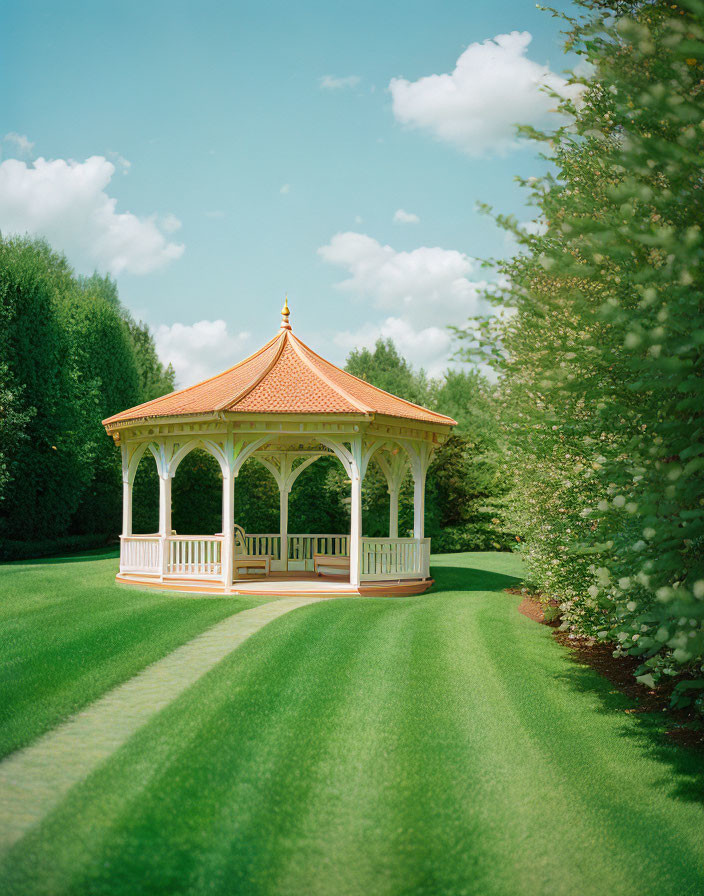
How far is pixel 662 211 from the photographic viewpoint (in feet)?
17.5

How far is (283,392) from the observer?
1602 cm

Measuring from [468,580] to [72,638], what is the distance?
38.5ft

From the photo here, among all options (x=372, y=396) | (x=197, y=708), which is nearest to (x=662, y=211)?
(x=197, y=708)

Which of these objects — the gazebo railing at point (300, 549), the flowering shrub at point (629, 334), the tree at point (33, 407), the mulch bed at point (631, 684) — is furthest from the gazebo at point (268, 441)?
the tree at point (33, 407)

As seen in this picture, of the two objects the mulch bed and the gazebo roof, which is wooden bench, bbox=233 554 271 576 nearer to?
the gazebo roof

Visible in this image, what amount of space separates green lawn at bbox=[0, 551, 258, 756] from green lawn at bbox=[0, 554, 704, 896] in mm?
277

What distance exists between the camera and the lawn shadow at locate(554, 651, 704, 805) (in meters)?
6.59

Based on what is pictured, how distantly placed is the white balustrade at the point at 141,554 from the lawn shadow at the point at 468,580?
6416 mm

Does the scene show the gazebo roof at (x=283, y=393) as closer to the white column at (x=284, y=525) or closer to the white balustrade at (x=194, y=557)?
the white balustrade at (x=194, y=557)

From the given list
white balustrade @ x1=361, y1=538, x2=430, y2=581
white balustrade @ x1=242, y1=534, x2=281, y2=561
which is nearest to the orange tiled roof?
white balustrade @ x1=361, y1=538, x2=430, y2=581

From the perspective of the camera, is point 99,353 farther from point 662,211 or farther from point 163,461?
point 662,211

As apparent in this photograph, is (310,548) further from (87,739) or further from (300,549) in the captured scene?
(87,739)

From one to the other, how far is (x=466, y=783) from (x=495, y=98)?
7.69 meters

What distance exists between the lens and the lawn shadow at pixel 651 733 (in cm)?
659
